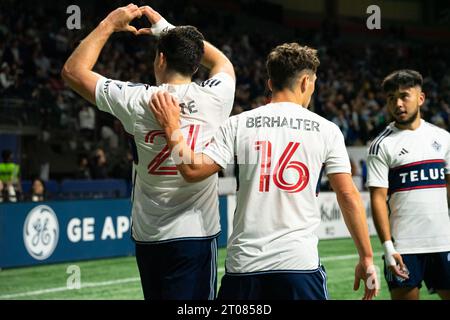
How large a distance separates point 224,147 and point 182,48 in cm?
71

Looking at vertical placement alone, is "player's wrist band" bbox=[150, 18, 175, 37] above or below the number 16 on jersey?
above

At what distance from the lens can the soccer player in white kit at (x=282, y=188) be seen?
4.04m

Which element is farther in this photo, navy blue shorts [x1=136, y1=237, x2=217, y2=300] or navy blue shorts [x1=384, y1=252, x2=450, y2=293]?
navy blue shorts [x1=384, y1=252, x2=450, y2=293]

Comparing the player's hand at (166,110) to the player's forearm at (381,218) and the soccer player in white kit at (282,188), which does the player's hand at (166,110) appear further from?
the player's forearm at (381,218)

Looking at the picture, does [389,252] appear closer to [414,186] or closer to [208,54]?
[414,186]

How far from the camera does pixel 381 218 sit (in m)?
5.84

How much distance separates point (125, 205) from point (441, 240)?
29.5 ft

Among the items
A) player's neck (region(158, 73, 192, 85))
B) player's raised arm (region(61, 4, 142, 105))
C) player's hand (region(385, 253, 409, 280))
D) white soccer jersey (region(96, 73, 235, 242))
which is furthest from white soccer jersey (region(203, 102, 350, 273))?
player's hand (region(385, 253, 409, 280))

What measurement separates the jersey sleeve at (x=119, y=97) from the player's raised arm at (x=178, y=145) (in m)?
0.28

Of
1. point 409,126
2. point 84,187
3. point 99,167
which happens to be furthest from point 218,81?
point 99,167

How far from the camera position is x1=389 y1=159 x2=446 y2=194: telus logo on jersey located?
6059 millimetres

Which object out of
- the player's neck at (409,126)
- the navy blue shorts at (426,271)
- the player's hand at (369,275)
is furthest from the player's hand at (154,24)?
the navy blue shorts at (426,271)

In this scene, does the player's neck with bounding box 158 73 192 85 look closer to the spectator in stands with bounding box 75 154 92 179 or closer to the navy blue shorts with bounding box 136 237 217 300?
the navy blue shorts with bounding box 136 237 217 300

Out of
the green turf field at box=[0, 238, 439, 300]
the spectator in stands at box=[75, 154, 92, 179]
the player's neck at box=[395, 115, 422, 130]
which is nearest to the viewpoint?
the player's neck at box=[395, 115, 422, 130]
